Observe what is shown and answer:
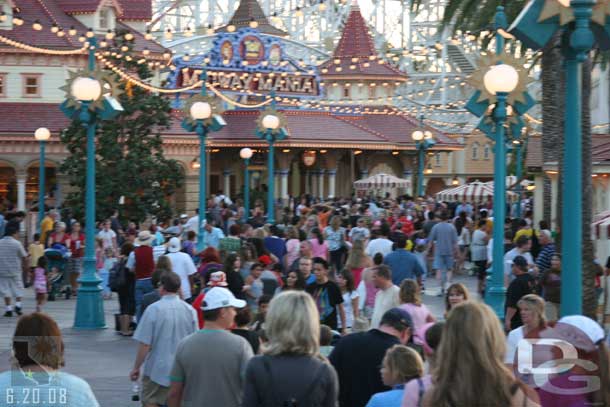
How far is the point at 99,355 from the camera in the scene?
1727 cm

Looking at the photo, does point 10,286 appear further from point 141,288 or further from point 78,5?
point 78,5

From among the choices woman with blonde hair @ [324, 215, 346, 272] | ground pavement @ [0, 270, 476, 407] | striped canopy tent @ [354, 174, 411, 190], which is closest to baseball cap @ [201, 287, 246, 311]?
ground pavement @ [0, 270, 476, 407]

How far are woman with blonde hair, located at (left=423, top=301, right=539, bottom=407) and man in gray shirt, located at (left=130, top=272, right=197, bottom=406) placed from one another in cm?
495

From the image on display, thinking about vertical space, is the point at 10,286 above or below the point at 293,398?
below

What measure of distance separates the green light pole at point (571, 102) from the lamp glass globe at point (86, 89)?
1190 centimetres

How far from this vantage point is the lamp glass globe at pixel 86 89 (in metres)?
20.7

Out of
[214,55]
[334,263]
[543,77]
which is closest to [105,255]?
[334,263]

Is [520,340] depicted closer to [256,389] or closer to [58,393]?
[256,389]

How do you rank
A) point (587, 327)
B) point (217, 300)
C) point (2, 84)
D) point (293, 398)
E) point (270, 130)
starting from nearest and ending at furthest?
point (293, 398) < point (587, 327) < point (217, 300) < point (270, 130) < point (2, 84)

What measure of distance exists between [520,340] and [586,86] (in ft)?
37.1

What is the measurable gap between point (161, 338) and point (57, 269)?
14.8 m

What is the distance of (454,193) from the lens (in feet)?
143

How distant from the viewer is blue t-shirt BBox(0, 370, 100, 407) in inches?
262

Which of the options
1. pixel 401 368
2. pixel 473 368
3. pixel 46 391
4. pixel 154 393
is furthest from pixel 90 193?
pixel 473 368
